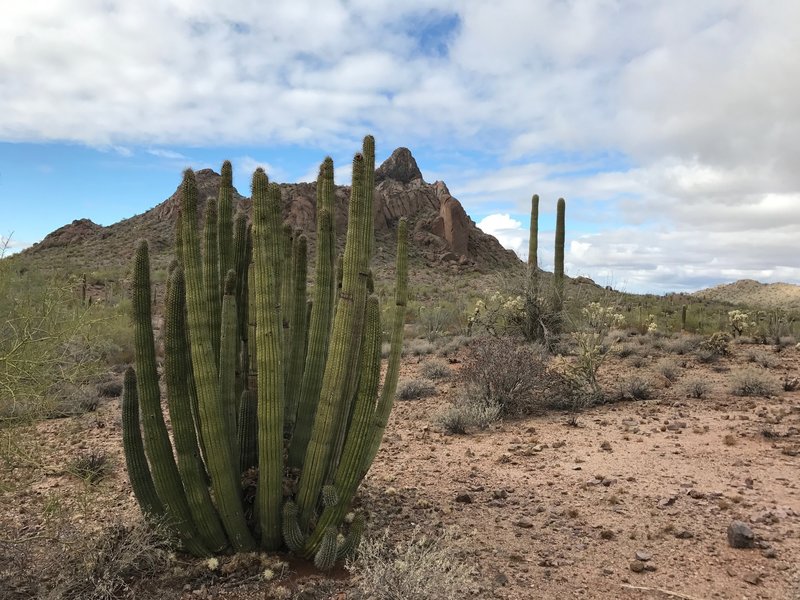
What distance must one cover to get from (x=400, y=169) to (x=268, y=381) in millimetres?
68229

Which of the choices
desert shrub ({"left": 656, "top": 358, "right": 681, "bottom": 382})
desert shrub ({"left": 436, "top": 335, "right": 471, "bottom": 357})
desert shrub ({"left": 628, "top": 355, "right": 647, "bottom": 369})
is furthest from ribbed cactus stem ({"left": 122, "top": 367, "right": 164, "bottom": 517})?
desert shrub ({"left": 436, "top": 335, "right": 471, "bottom": 357})

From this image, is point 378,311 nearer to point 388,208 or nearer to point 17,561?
point 17,561

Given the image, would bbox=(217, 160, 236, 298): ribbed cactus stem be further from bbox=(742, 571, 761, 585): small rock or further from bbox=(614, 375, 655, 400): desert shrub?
bbox=(614, 375, 655, 400): desert shrub

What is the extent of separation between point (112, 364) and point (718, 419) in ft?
43.2

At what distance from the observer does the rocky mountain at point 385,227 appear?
46.2m

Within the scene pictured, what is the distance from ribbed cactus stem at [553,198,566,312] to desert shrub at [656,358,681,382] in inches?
128

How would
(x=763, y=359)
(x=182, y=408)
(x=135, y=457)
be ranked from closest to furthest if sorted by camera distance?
(x=182, y=408), (x=135, y=457), (x=763, y=359)

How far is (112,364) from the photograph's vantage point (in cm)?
1412

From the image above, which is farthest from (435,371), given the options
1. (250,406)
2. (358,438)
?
(358,438)

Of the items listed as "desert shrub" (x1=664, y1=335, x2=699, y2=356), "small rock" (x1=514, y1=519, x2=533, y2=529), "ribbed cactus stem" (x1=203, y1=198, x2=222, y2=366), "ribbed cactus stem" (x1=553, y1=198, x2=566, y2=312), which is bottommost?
"small rock" (x1=514, y1=519, x2=533, y2=529)

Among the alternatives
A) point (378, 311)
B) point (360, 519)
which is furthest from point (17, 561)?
point (378, 311)

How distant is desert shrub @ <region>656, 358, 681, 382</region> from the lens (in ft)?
36.6

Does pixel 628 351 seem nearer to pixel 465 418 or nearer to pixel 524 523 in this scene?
pixel 465 418

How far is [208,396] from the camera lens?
3986mm
